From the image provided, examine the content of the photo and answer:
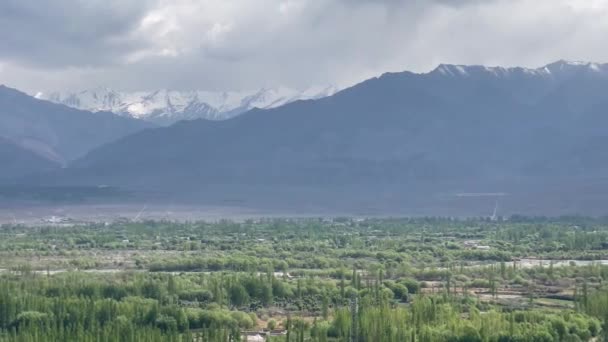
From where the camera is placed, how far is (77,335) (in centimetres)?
5653

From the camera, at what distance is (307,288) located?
7831 cm

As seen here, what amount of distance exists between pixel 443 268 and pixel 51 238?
2574 inches

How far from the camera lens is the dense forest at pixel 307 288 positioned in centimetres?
5903

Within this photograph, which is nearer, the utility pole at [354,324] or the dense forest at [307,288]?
the utility pole at [354,324]

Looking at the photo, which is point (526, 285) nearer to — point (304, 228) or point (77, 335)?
point (77, 335)

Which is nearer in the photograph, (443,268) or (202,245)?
(443,268)

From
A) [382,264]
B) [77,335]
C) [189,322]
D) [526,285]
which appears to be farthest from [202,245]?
[77,335]

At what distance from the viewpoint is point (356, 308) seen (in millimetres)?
59500

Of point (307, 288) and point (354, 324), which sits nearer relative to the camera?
point (354, 324)

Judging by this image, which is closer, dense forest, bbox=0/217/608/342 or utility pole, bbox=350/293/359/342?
utility pole, bbox=350/293/359/342

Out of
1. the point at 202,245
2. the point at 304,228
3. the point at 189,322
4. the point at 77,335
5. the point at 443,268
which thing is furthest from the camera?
the point at 304,228

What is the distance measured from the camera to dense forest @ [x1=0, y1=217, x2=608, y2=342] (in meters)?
59.0

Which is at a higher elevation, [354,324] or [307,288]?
[307,288]

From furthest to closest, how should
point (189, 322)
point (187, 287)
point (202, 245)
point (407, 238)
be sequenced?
point (407, 238) → point (202, 245) → point (187, 287) → point (189, 322)
